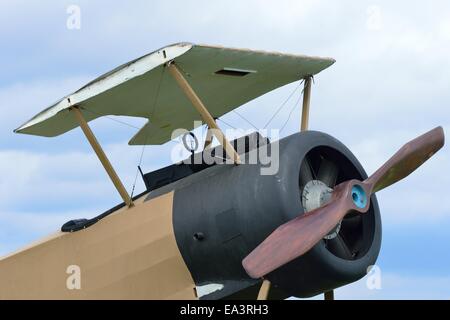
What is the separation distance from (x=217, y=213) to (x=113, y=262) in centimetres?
188

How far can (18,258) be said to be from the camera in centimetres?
1497

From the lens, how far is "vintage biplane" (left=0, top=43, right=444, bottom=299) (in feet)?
39.9

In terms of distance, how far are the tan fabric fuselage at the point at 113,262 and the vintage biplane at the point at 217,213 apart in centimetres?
2

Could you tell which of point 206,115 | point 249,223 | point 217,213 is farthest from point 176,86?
point 249,223

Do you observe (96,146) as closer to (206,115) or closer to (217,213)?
(206,115)

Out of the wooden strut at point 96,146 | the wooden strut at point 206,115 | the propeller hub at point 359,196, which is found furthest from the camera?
the wooden strut at point 96,146

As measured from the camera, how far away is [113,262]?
44.5 feet

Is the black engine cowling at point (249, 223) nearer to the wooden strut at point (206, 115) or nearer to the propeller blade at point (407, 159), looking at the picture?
the wooden strut at point (206, 115)

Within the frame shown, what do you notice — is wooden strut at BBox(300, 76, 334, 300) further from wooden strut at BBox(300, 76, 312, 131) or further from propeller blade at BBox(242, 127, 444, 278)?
propeller blade at BBox(242, 127, 444, 278)

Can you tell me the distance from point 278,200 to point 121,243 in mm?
2589

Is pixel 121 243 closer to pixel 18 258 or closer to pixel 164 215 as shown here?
pixel 164 215

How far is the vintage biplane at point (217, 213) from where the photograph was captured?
12.2 metres

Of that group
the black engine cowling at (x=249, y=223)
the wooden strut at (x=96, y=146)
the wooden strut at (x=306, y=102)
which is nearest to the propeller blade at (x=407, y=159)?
the black engine cowling at (x=249, y=223)
